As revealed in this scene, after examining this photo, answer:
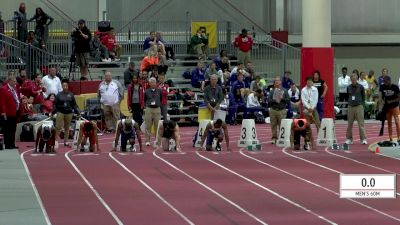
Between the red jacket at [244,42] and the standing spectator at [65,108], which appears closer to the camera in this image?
the standing spectator at [65,108]

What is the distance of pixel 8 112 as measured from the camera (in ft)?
104

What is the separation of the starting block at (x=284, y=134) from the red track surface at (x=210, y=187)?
1.58 ft

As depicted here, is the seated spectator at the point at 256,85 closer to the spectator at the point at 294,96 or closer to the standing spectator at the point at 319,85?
the spectator at the point at 294,96

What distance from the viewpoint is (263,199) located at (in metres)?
21.4

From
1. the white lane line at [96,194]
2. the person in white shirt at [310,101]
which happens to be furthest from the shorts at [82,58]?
the white lane line at [96,194]

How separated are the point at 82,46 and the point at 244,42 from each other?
7.35 metres

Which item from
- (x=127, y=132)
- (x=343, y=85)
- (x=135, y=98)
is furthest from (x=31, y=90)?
(x=343, y=85)

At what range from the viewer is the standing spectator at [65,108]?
109 ft

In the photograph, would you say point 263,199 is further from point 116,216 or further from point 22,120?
point 22,120

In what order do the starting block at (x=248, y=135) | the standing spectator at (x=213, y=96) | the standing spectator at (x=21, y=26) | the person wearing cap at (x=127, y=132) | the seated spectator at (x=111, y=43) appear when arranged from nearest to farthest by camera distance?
the person wearing cap at (x=127, y=132)
the starting block at (x=248, y=135)
the standing spectator at (x=213, y=96)
the standing spectator at (x=21, y=26)
the seated spectator at (x=111, y=43)

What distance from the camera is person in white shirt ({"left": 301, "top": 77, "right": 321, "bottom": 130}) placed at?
34.5 meters

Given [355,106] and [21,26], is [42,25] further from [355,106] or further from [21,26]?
[355,106]

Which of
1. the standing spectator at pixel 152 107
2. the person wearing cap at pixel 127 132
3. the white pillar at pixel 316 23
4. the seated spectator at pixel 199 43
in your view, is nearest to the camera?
the person wearing cap at pixel 127 132

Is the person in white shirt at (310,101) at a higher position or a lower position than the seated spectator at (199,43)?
lower
